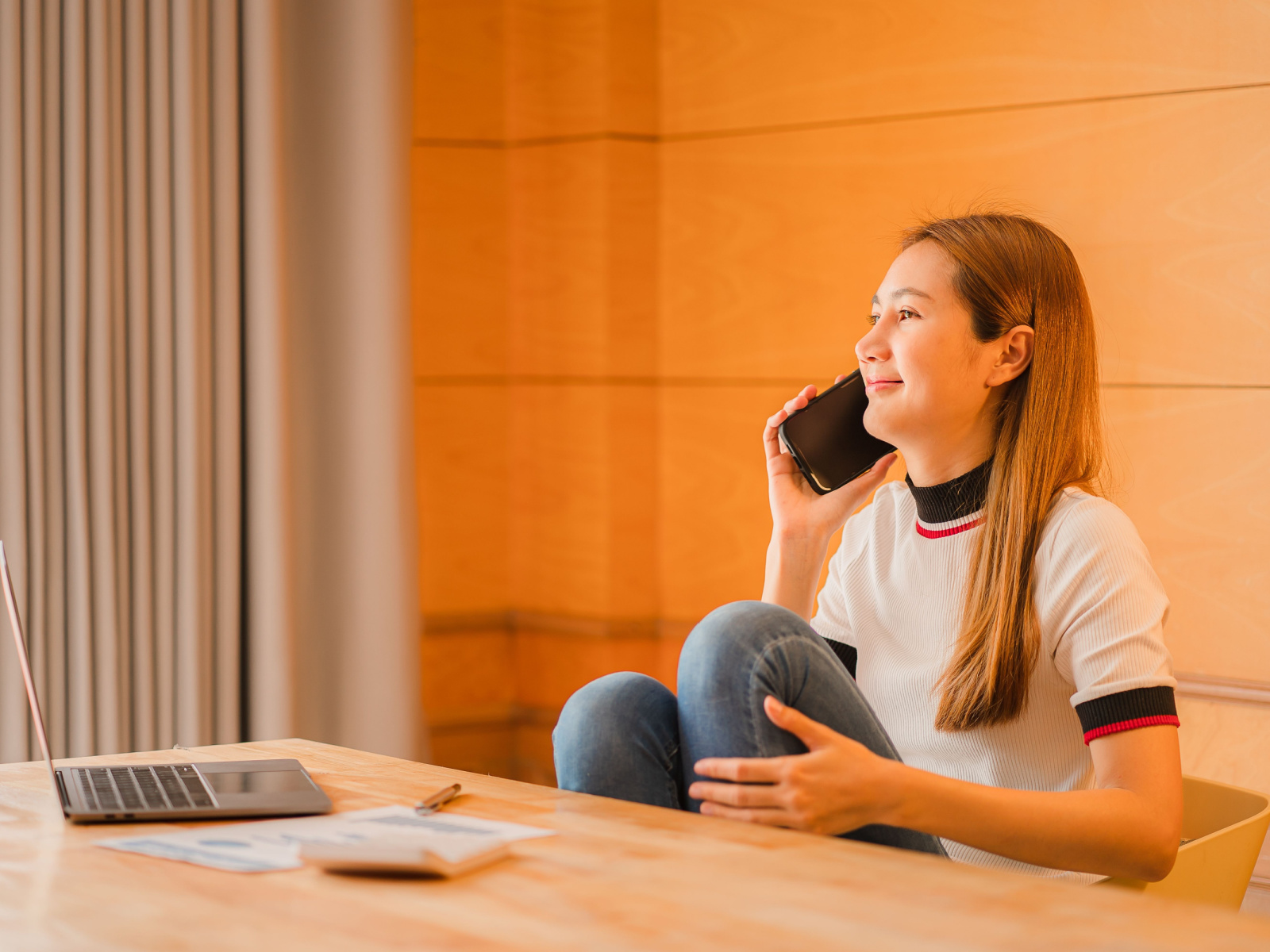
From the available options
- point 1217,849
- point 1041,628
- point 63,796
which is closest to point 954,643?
point 1041,628

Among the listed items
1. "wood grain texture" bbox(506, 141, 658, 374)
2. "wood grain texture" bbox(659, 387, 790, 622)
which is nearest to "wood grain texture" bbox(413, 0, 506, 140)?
"wood grain texture" bbox(506, 141, 658, 374)

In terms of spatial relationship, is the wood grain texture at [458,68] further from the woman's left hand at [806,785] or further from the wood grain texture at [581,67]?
the woman's left hand at [806,785]

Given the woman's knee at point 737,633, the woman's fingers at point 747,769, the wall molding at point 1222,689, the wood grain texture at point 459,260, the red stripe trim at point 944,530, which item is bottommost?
the wall molding at point 1222,689

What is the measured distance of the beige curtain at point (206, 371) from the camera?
2.41 m

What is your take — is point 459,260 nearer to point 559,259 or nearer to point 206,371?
point 559,259

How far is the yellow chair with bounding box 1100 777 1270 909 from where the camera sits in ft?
4.13

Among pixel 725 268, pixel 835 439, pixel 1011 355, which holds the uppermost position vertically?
pixel 725 268

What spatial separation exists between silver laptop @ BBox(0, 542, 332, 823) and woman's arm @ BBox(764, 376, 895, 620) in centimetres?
70

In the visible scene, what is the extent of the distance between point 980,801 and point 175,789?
70 cm

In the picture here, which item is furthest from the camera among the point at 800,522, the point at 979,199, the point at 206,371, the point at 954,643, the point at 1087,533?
the point at 206,371

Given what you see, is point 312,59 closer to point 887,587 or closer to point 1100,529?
point 887,587

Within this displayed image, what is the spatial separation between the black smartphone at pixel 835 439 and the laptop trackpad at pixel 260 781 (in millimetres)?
825

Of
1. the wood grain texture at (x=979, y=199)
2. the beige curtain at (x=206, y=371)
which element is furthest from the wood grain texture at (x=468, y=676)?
the wood grain texture at (x=979, y=199)

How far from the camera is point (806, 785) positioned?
1103 millimetres
